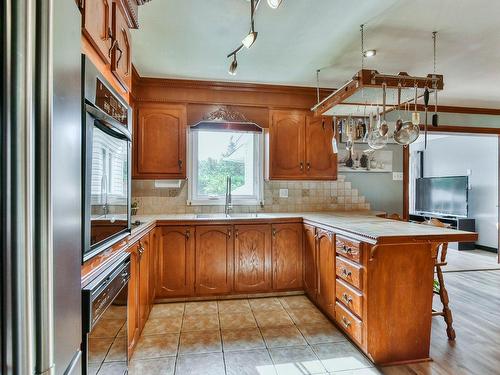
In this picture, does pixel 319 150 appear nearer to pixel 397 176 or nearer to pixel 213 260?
pixel 397 176

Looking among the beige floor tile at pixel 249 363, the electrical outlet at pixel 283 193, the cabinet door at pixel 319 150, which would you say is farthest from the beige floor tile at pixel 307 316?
the cabinet door at pixel 319 150

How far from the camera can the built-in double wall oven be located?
0.98m

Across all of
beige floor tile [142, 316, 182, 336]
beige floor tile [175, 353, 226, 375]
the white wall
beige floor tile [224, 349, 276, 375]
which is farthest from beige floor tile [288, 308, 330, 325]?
the white wall

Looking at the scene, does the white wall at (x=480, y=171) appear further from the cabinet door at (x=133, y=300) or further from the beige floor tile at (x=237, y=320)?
the cabinet door at (x=133, y=300)

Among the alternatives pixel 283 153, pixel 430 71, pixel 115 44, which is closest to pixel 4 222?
pixel 115 44

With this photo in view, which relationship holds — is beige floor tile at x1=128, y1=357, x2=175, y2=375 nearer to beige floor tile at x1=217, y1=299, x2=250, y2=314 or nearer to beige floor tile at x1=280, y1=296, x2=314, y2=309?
beige floor tile at x1=217, y1=299, x2=250, y2=314

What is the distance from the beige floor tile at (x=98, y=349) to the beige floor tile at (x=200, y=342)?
1069mm

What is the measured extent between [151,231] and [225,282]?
962 mm

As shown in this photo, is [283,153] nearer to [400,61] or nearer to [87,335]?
[400,61]

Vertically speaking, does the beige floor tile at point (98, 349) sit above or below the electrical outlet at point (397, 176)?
below

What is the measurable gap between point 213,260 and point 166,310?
2.09 ft

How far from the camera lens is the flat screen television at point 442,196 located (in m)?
5.91

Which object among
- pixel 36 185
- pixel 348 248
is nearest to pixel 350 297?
pixel 348 248

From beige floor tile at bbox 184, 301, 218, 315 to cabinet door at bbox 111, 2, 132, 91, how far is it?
2038mm
